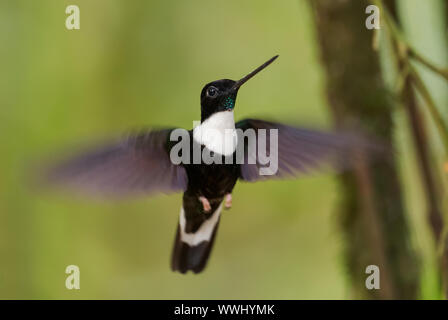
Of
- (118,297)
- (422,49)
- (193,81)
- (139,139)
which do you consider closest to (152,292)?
(118,297)

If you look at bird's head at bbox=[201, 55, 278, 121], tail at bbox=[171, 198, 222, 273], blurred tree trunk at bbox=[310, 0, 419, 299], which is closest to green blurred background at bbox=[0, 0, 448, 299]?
blurred tree trunk at bbox=[310, 0, 419, 299]

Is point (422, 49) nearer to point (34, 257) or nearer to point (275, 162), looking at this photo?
point (275, 162)

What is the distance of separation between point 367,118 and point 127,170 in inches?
36.6

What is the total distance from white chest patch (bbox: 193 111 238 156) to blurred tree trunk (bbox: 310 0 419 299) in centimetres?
70

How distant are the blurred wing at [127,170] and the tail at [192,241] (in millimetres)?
171

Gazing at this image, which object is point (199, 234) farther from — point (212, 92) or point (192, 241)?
point (212, 92)

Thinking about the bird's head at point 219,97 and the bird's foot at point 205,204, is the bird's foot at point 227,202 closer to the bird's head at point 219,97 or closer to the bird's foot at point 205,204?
the bird's foot at point 205,204

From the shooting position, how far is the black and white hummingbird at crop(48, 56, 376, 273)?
1.49 m

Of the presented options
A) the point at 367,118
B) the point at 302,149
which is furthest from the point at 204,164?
the point at 367,118

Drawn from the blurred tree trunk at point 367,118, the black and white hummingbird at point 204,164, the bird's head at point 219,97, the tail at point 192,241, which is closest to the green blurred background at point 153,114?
the blurred tree trunk at point 367,118

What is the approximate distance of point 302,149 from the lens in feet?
5.36

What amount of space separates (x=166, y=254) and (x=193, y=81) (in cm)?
102

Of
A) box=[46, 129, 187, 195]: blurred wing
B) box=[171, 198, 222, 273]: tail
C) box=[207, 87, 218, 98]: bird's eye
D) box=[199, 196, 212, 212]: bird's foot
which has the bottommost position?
box=[171, 198, 222, 273]: tail

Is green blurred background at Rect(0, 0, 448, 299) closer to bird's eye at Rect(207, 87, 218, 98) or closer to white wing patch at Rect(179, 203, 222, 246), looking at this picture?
white wing patch at Rect(179, 203, 222, 246)
